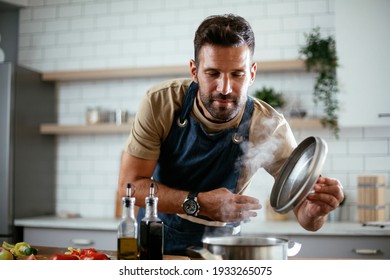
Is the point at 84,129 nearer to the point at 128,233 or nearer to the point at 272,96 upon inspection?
the point at 272,96

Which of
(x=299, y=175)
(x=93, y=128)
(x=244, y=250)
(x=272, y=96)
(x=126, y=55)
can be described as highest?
(x=126, y=55)

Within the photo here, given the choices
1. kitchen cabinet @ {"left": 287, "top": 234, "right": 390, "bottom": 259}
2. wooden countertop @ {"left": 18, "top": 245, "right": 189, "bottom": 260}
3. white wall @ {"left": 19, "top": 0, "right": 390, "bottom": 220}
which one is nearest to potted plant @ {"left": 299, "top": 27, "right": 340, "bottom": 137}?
white wall @ {"left": 19, "top": 0, "right": 390, "bottom": 220}

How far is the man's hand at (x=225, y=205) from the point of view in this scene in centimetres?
112

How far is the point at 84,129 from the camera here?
6.00 feet

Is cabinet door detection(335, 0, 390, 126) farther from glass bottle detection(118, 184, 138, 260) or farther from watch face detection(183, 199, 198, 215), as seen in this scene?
glass bottle detection(118, 184, 138, 260)

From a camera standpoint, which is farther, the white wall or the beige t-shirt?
the white wall

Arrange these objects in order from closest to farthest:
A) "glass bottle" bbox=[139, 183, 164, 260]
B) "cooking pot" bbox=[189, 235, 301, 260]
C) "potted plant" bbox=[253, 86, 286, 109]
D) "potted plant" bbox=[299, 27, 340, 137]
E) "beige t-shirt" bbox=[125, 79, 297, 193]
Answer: "cooking pot" bbox=[189, 235, 301, 260], "glass bottle" bbox=[139, 183, 164, 260], "beige t-shirt" bbox=[125, 79, 297, 193], "potted plant" bbox=[299, 27, 340, 137], "potted plant" bbox=[253, 86, 286, 109]

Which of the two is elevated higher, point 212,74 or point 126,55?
point 126,55

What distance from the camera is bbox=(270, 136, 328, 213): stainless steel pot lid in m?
0.89

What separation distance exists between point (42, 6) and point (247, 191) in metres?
0.77

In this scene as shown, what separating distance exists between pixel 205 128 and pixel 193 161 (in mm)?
85

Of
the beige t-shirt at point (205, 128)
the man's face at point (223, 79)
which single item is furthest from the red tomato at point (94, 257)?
the man's face at point (223, 79)

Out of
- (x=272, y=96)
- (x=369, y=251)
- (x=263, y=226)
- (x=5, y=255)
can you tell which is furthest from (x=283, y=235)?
(x=5, y=255)

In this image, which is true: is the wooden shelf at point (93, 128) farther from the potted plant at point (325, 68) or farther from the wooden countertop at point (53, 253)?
the wooden countertop at point (53, 253)
